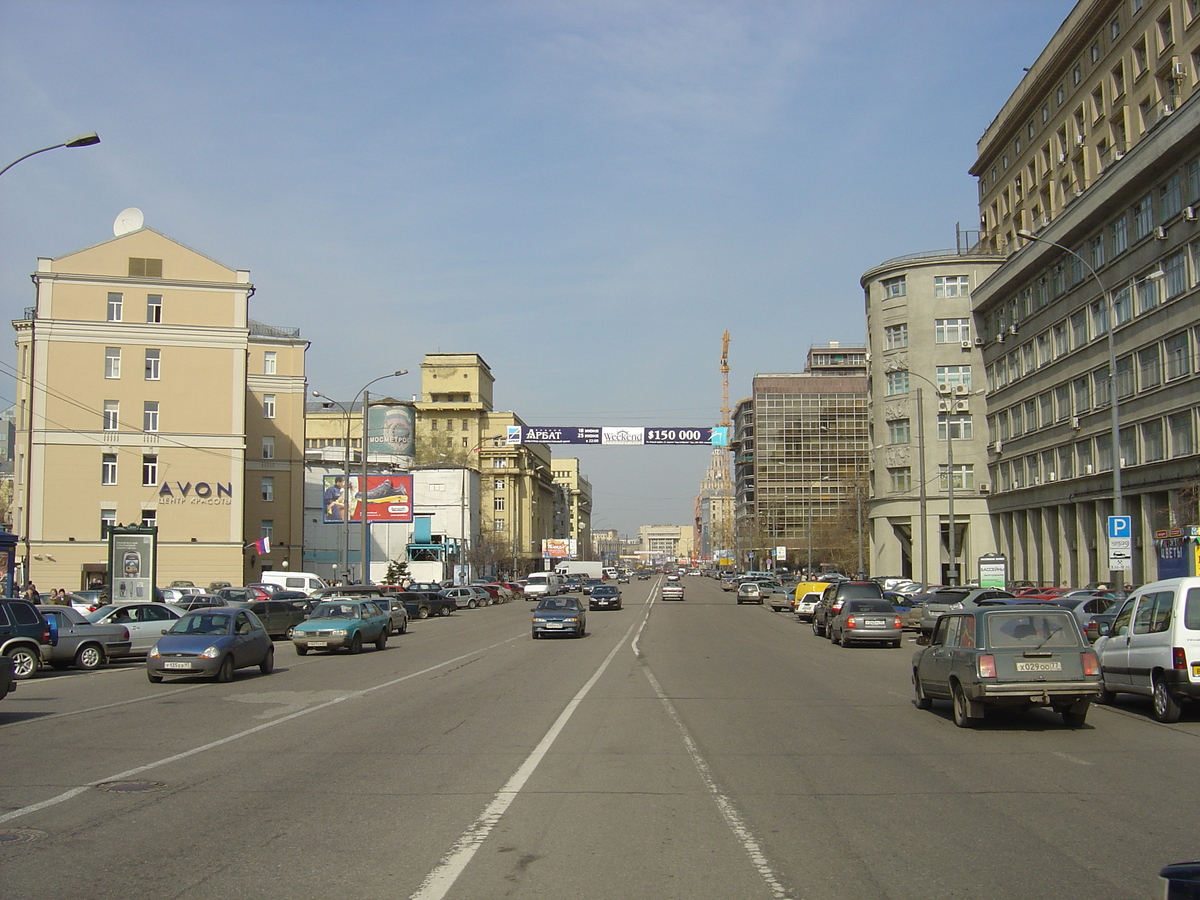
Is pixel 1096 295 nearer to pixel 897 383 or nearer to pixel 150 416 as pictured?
pixel 897 383

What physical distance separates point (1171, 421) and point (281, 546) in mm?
58661

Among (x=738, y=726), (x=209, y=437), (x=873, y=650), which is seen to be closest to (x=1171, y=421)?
(x=873, y=650)

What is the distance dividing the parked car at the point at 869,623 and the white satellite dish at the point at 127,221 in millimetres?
53298

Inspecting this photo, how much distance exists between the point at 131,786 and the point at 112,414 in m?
58.0

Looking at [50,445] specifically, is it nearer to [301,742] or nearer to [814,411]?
[301,742]

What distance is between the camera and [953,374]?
70.7m

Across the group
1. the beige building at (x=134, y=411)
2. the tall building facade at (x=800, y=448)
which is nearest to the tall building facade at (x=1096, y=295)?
the beige building at (x=134, y=411)

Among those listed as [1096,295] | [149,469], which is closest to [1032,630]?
[1096,295]

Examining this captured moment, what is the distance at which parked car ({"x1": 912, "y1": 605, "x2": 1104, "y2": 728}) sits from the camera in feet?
41.6

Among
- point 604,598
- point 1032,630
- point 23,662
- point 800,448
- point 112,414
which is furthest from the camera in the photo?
point 800,448

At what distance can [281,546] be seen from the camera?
76.6 meters

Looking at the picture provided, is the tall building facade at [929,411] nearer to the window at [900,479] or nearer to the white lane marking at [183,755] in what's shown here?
the window at [900,479]

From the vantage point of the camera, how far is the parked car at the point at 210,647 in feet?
63.5

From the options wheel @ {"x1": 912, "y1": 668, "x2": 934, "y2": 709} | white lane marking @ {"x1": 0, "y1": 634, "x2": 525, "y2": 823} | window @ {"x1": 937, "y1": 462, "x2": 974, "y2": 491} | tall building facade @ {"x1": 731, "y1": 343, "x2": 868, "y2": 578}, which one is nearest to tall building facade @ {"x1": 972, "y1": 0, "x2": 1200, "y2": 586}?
window @ {"x1": 937, "y1": 462, "x2": 974, "y2": 491}
